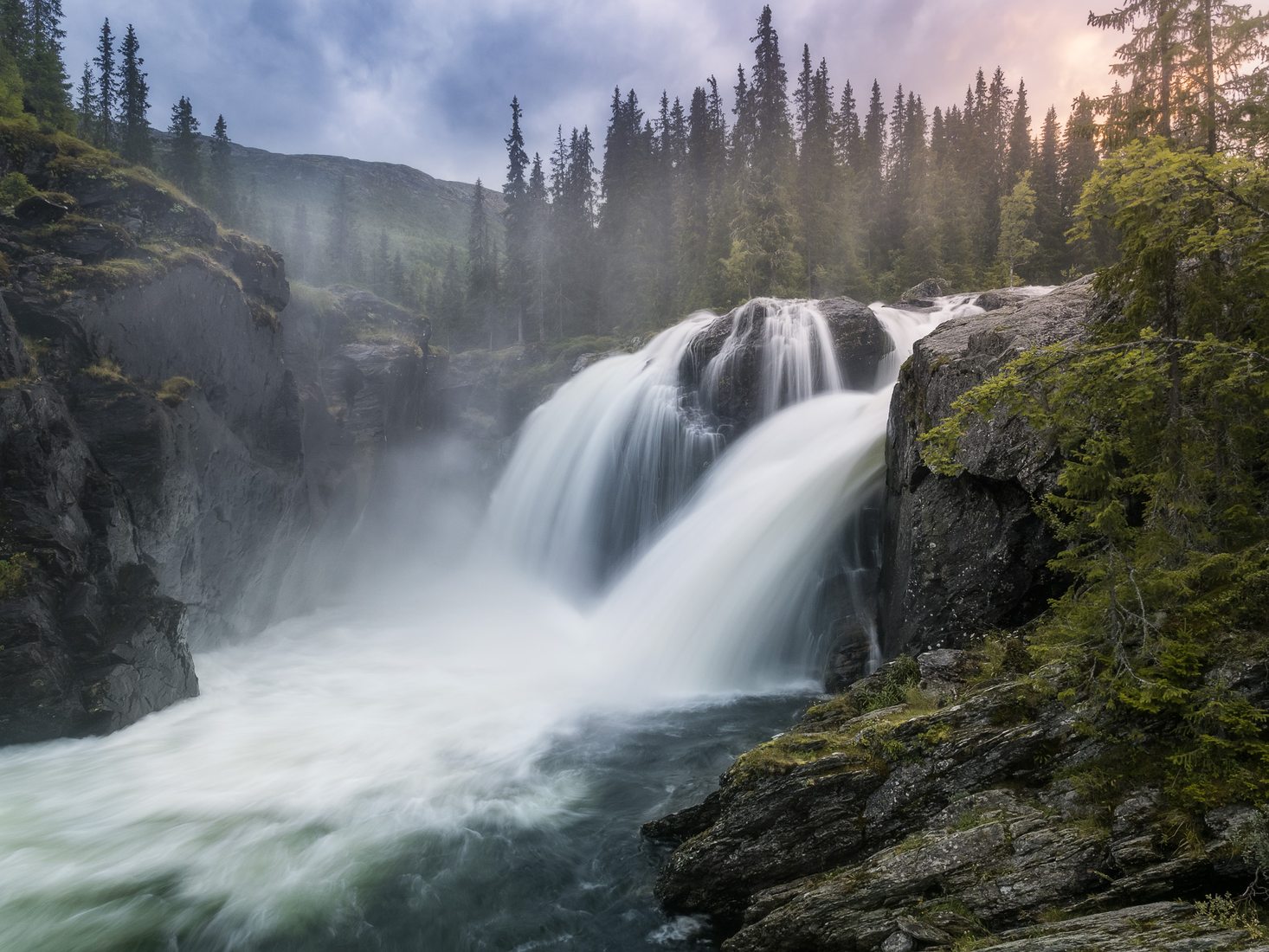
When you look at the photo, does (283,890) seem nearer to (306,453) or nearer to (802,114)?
(306,453)

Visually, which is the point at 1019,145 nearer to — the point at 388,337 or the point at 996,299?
the point at 996,299

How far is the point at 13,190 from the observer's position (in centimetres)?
1819

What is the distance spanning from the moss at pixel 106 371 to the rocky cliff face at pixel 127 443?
37mm

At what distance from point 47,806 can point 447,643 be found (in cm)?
1266

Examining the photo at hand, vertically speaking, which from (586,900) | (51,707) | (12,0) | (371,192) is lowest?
(586,900)

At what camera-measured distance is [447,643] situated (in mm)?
24031

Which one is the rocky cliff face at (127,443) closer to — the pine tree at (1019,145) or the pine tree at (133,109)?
the pine tree at (133,109)

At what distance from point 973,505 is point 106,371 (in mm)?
20313

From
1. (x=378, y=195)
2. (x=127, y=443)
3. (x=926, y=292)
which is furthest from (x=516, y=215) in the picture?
(x=378, y=195)

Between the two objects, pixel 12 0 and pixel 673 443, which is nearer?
pixel 673 443

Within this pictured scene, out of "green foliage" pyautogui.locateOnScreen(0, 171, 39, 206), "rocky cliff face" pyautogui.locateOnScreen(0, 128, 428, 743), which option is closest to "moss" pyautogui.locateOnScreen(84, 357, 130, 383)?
"rocky cliff face" pyautogui.locateOnScreen(0, 128, 428, 743)

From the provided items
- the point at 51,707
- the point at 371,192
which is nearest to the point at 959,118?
the point at 51,707

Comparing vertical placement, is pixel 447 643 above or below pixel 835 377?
below

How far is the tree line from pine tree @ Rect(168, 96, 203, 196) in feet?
67.9
